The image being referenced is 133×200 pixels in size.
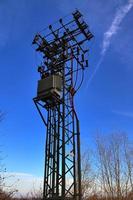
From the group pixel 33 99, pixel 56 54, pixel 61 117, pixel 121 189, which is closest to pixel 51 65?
pixel 56 54

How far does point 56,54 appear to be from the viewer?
1262 cm

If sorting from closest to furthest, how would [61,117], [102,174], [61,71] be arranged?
[61,117] → [61,71] → [102,174]

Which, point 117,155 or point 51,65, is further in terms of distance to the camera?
point 117,155

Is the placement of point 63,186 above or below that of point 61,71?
below

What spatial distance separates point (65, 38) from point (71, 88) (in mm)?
3144

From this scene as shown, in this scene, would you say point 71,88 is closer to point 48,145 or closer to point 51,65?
point 51,65

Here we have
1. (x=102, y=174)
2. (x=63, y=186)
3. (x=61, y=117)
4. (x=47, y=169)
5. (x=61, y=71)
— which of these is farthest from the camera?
(x=102, y=174)

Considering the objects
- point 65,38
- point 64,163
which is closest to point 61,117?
point 64,163

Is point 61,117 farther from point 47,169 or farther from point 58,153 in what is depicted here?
point 47,169

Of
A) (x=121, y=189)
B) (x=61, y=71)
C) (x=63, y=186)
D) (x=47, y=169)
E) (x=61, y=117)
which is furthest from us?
(x=121, y=189)

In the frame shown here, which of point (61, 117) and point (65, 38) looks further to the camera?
point (65, 38)

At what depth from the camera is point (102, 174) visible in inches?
813

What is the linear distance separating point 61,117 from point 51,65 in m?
3.40

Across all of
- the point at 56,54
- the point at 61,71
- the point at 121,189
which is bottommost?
the point at 121,189
